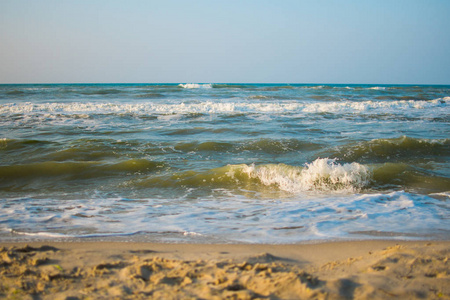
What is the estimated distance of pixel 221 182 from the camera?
5367 mm

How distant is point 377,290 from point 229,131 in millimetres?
7992

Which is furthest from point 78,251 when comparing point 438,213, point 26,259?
point 438,213

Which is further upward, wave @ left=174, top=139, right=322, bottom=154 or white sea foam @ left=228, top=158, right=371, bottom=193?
wave @ left=174, top=139, right=322, bottom=154

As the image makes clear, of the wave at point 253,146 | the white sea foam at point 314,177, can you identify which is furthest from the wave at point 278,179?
the wave at point 253,146

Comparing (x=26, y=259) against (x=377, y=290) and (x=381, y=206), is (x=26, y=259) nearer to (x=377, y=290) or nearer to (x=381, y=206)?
(x=377, y=290)

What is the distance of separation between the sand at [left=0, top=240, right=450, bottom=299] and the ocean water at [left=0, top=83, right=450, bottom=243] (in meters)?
0.40

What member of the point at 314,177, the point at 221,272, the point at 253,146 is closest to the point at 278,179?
the point at 314,177

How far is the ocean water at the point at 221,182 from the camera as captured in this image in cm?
331

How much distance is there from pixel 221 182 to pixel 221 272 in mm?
3211

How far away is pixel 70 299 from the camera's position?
73.5 inches

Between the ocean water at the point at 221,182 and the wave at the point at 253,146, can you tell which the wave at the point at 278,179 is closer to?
the ocean water at the point at 221,182

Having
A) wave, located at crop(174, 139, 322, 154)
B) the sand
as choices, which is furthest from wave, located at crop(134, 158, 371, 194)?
the sand

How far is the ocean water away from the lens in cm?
331

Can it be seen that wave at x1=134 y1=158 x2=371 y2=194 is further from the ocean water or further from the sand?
the sand
